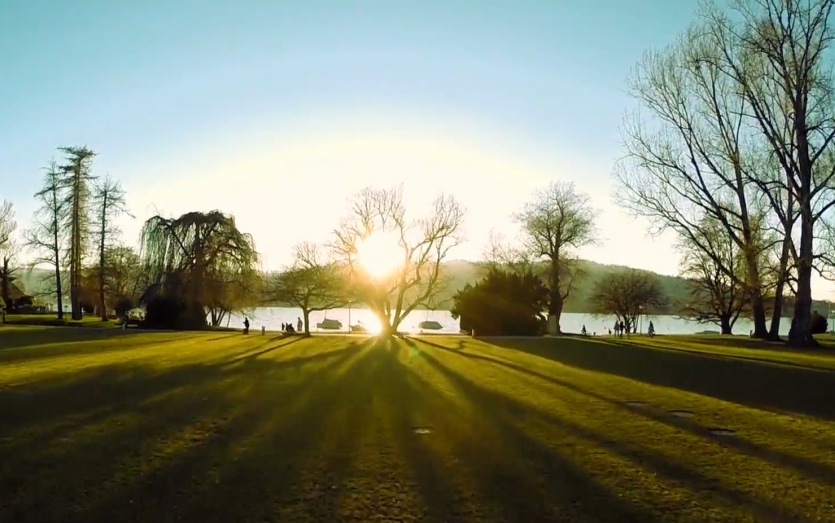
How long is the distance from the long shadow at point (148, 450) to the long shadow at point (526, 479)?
2412mm

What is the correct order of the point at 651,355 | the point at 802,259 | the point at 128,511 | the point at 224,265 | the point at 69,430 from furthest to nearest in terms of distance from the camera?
1. the point at 224,265
2. the point at 802,259
3. the point at 651,355
4. the point at 69,430
5. the point at 128,511

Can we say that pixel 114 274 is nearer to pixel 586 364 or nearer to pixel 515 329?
pixel 515 329

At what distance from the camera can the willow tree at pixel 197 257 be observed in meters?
48.9

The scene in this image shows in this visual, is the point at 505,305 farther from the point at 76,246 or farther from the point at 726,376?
the point at 76,246

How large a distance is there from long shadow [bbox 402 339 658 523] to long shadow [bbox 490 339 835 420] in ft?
23.6

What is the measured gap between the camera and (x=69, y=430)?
10422 mm

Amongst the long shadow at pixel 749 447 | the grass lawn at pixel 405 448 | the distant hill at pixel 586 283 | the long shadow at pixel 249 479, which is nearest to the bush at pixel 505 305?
the distant hill at pixel 586 283

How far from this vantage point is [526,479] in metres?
8.09

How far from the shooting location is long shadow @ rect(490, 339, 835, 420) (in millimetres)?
15375

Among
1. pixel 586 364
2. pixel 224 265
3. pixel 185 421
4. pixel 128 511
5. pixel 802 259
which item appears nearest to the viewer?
A: pixel 128 511

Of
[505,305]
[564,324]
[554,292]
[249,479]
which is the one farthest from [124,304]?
[564,324]

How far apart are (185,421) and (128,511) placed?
4703mm

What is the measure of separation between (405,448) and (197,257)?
42.7m

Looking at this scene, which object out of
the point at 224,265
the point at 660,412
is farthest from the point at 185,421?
the point at 224,265
